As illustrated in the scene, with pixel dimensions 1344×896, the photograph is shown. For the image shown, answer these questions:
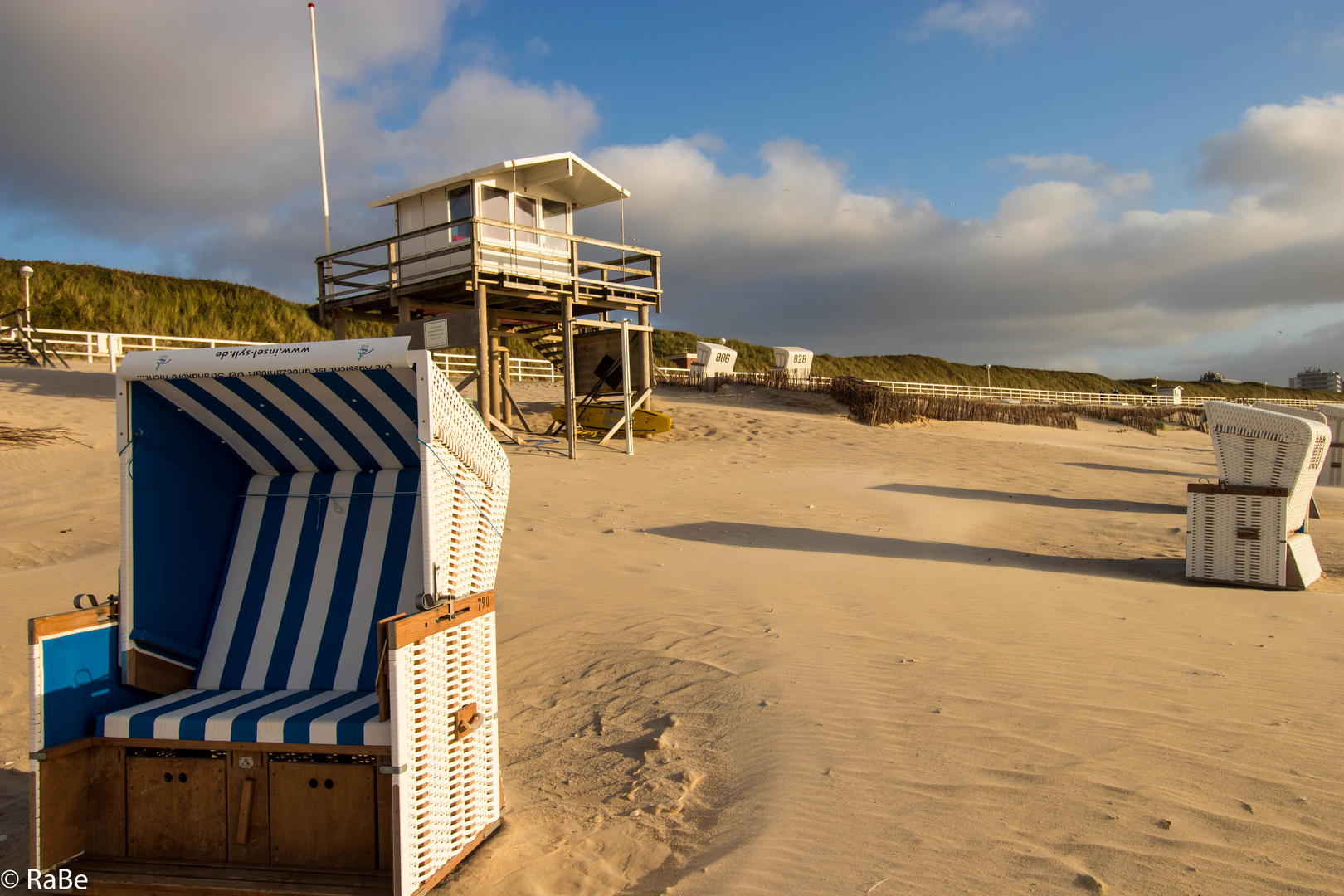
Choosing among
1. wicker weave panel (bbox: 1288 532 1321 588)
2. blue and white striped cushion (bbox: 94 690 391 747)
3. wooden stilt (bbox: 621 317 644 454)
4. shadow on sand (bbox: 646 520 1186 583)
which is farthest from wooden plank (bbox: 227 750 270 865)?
wooden stilt (bbox: 621 317 644 454)

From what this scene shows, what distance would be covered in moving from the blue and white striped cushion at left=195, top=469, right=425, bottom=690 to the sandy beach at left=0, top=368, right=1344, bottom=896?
3.35 ft

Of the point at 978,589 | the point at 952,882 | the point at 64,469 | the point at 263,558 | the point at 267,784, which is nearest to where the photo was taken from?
the point at 952,882

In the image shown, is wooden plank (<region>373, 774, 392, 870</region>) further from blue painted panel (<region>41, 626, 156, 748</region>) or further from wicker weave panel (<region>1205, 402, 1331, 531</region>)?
wicker weave panel (<region>1205, 402, 1331, 531</region>)

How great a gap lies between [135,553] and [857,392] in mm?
23445

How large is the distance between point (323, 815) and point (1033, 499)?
13.2 metres

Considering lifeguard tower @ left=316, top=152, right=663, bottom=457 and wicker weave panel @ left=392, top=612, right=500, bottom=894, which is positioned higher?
lifeguard tower @ left=316, top=152, right=663, bottom=457

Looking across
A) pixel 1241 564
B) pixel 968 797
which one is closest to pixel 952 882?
pixel 968 797

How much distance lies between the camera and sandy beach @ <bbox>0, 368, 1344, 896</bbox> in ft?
9.58

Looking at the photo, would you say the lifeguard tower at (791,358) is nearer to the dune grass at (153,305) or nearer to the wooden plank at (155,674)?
the dune grass at (153,305)

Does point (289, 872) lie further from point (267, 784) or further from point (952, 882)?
point (952, 882)

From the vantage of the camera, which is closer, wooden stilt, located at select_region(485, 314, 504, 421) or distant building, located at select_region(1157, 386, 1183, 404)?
wooden stilt, located at select_region(485, 314, 504, 421)

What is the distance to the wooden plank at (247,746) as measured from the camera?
110 inches

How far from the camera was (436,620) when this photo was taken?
2.91m

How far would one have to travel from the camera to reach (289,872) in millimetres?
2881
